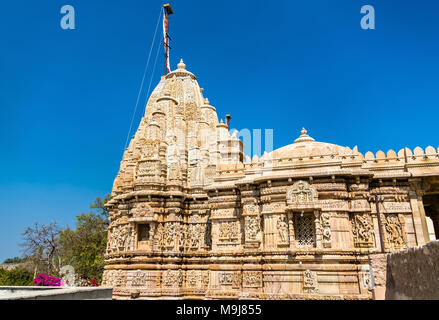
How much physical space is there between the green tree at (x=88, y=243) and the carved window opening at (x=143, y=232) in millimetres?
13247

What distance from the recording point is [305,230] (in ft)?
46.0

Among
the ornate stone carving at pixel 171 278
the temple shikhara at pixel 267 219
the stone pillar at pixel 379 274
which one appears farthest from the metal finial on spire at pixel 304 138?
the stone pillar at pixel 379 274

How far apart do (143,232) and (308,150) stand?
10970mm

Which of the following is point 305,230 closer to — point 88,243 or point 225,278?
point 225,278

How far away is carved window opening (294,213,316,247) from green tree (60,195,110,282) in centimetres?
2241

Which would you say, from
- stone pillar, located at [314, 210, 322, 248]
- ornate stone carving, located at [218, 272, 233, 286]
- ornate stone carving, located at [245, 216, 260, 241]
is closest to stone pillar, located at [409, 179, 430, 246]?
stone pillar, located at [314, 210, 322, 248]

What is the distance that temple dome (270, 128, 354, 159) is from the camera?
15031mm

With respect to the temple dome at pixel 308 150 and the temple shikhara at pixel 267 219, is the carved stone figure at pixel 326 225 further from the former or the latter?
the temple dome at pixel 308 150

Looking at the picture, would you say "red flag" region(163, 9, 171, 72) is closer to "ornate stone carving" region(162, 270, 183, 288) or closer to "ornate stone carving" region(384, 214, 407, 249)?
"ornate stone carving" region(162, 270, 183, 288)

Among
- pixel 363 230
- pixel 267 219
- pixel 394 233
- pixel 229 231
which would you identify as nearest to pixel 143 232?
pixel 229 231

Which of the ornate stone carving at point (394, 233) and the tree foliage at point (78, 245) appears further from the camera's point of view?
the tree foliage at point (78, 245)

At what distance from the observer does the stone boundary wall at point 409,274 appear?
446 centimetres

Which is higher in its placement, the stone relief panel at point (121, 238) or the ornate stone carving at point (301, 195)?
the ornate stone carving at point (301, 195)
